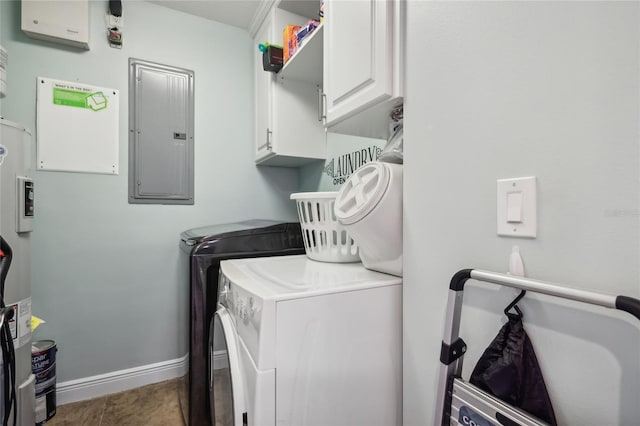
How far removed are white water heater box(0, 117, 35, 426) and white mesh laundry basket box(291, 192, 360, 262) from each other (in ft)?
4.31

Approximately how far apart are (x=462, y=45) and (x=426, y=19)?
176mm

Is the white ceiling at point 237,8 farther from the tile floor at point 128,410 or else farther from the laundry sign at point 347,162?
the tile floor at point 128,410

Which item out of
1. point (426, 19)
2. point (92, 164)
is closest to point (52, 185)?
point (92, 164)

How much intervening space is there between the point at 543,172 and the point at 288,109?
1.71 metres

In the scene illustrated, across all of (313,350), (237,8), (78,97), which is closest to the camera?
(313,350)

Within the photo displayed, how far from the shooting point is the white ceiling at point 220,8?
2037mm

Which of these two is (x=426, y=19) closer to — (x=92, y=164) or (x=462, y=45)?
(x=462, y=45)

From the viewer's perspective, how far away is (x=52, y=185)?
1.81 meters

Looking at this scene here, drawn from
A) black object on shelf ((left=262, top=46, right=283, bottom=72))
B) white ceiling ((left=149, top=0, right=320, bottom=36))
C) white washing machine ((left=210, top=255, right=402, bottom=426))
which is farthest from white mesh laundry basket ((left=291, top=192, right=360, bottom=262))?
white ceiling ((left=149, top=0, right=320, bottom=36))

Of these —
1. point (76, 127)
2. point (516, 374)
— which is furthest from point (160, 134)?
point (516, 374)

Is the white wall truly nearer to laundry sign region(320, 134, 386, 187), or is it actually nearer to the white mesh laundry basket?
the white mesh laundry basket

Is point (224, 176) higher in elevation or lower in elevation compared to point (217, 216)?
higher

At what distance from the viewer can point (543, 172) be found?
0.56m

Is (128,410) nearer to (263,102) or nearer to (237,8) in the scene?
(263,102)
